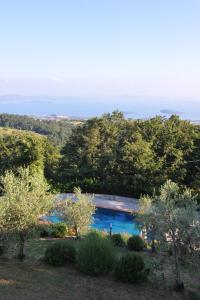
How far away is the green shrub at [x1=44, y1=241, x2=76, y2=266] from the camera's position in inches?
621

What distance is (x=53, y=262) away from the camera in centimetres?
1575

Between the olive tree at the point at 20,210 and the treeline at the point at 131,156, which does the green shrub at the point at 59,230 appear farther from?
the treeline at the point at 131,156

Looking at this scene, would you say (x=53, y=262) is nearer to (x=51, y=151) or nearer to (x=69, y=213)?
(x=69, y=213)

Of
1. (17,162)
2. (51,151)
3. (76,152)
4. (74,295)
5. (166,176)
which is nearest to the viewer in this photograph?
(74,295)

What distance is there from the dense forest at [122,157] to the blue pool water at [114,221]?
5257mm

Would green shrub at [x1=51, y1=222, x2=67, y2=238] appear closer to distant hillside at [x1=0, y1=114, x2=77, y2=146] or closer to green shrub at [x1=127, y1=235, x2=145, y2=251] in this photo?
green shrub at [x1=127, y1=235, x2=145, y2=251]

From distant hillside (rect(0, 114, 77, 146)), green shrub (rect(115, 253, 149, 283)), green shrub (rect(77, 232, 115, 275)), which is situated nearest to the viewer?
green shrub (rect(115, 253, 149, 283))

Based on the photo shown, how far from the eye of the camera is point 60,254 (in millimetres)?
15891

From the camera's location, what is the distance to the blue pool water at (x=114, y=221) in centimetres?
3159

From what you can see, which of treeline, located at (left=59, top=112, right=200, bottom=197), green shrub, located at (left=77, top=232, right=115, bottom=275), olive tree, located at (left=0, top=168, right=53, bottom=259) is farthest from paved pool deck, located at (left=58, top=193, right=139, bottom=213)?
green shrub, located at (left=77, top=232, right=115, bottom=275)

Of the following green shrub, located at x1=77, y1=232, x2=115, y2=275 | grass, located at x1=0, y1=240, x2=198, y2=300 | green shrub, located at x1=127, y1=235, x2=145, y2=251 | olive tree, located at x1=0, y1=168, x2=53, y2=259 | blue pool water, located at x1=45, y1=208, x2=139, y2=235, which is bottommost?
blue pool water, located at x1=45, y1=208, x2=139, y2=235

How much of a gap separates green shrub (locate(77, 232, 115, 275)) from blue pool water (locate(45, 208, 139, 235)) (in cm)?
1646

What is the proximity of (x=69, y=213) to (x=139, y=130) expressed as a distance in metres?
22.6

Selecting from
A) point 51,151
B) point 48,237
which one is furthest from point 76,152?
point 48,237
